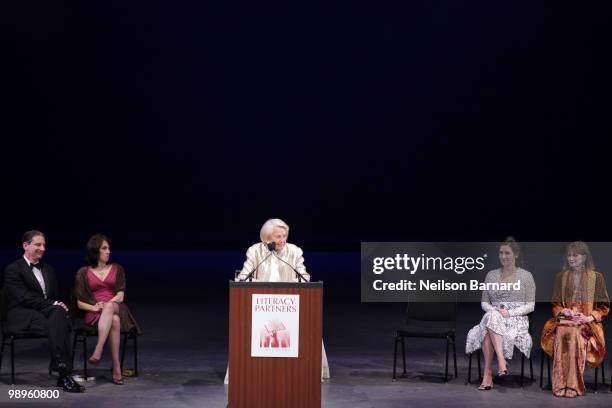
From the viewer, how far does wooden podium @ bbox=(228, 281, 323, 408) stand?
5.44 metres

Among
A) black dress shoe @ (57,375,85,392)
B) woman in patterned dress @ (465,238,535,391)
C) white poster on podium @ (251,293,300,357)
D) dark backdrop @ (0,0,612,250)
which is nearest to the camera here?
white poster on podium @ (251,293,300,357)

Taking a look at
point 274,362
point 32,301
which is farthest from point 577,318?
point 32,301

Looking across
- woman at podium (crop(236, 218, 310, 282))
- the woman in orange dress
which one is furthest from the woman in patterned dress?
woman at podium (crop(236, 218, 310, 282))

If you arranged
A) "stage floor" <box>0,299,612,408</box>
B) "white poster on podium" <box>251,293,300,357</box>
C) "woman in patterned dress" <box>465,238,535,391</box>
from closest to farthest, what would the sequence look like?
"white poster on podium" <box>251,293,300,357</box> < "stage floor" <box>0,299,612,408</box> < "woman in patterned dress" <box>465,238,535,391</box>

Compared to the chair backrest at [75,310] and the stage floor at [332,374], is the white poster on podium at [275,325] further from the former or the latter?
the chair backrest at [75,310]

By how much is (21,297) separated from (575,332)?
4.05 m

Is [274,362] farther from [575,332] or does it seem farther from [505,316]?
[575,332]

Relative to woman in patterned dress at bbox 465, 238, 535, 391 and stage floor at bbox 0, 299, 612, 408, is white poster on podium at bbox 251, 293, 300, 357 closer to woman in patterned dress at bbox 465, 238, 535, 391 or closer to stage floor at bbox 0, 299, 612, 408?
stage floor at bbox 0, 299, 612, 408

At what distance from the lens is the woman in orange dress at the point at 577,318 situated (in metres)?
6.48

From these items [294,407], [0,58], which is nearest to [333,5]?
[0,58]

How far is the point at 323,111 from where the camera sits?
65.6 ft

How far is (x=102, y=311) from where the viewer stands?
6809 millimetres

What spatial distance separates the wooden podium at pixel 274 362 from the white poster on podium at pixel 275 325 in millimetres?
25

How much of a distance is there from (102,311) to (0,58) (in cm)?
1457
